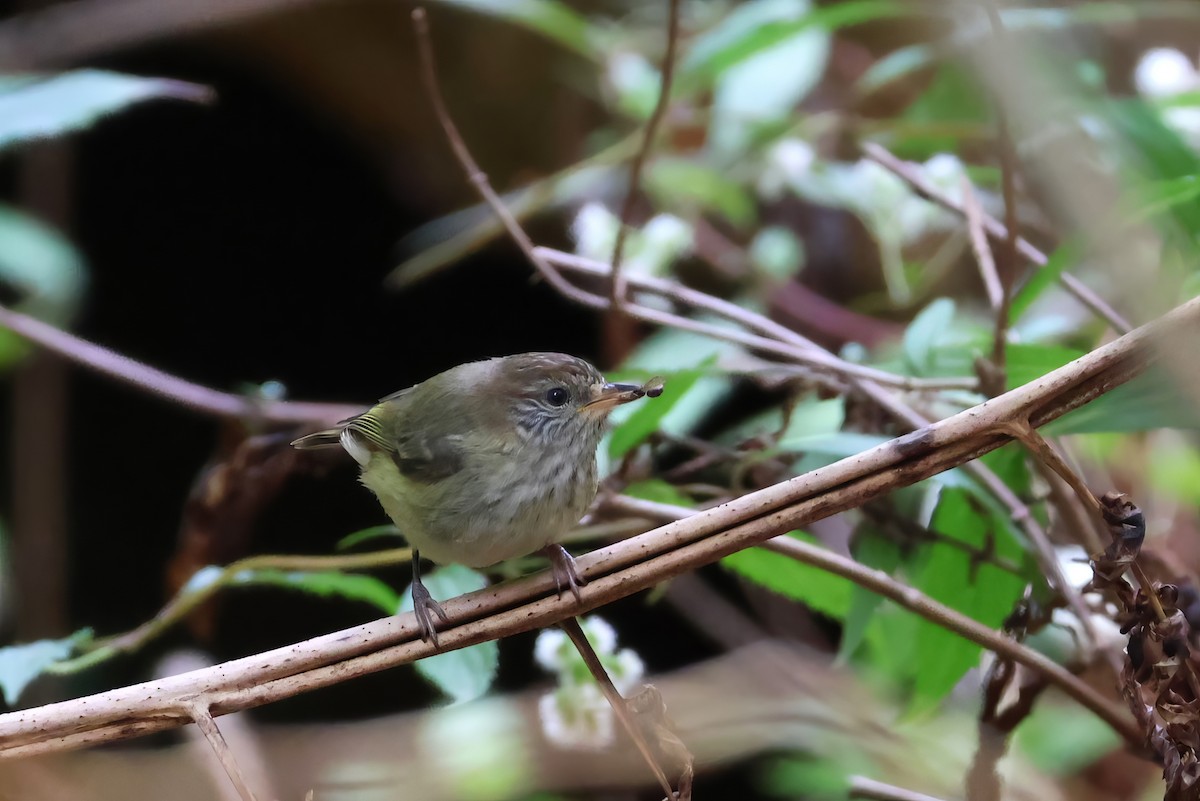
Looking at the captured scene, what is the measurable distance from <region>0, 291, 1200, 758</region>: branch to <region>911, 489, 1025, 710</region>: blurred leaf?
1.92ft

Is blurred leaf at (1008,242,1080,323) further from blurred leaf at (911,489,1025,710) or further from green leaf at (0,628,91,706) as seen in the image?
green leaf at (0,628,91,706)

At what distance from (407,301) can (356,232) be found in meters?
0.41

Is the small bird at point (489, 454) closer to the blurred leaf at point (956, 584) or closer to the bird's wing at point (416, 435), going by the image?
the bird's wing at point (416, 435)

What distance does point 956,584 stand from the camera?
1.75 m

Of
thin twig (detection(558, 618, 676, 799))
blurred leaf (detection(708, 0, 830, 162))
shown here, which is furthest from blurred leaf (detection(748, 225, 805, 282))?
thin twig (detection(558, 618, 676, 799))

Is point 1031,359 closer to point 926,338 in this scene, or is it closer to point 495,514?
point 926,338

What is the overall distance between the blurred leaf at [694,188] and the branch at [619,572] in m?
2.16

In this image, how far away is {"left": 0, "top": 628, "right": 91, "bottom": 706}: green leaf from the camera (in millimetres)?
1594

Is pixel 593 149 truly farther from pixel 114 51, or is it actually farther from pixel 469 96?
pixel 114 51

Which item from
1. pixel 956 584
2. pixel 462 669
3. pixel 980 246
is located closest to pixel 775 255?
pixel 980 246

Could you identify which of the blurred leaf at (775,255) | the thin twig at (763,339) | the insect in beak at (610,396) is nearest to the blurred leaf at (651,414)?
the insect in beak at (610,396)

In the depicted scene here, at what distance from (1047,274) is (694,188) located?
175 centimetres

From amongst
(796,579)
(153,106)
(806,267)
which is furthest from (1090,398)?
(153,106)

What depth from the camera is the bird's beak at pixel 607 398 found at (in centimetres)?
181
